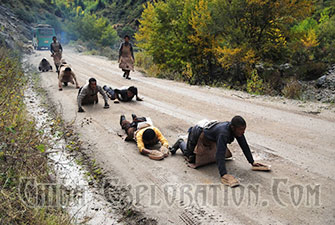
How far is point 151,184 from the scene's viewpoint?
13.5 ft

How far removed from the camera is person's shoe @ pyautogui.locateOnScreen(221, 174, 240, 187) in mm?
3902

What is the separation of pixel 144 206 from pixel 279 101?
6.85 m

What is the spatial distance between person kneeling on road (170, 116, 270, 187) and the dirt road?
159 millimetres

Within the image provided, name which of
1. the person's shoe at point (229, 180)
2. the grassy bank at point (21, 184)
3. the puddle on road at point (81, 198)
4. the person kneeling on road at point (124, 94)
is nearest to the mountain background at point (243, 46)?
the person kneeling on road at point (124, 94)

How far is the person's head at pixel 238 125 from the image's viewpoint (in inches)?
154

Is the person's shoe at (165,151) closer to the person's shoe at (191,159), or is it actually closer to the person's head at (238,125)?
the person's shoe at (191,159)

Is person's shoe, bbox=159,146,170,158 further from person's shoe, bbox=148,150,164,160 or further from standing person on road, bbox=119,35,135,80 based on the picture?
standing person on road, bbox=119,35,135,80

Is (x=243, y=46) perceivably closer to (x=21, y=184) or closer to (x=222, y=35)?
(x=222, y=35)

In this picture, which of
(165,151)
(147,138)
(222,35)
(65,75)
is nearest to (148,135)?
(147,138)

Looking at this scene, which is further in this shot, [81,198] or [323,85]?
[323,85]

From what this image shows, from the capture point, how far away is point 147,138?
5.23 m

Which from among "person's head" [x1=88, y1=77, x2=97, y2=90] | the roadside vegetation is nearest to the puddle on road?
"person's head" [x1=88, y1=77, x2=97, y2=90]

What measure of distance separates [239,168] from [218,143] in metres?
0.79

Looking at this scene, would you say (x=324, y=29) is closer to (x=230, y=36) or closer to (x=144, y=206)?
(x=230, y=36)
